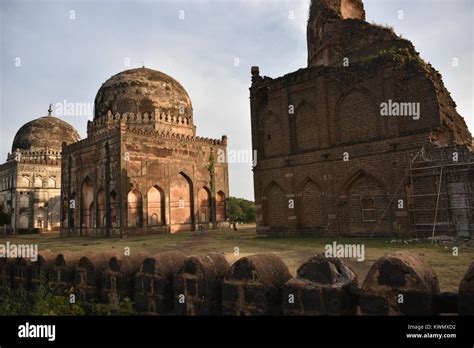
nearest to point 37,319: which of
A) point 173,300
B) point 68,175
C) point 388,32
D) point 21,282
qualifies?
point 173,300

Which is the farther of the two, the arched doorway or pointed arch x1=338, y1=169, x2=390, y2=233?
the arched doorway

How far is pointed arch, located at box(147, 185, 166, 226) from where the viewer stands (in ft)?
84.0

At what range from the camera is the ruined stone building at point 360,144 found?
46.5 feet

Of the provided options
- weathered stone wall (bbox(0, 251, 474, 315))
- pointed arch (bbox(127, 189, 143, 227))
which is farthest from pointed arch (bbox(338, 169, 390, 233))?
pointed arch (bbox(127, 189, 143, 227))

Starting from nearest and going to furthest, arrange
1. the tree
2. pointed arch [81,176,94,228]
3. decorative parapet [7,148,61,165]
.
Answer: pointed arch [81,176,94,228] < the tree < decorative parapet [7,148,61,165]

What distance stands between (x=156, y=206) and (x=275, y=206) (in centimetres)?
1021

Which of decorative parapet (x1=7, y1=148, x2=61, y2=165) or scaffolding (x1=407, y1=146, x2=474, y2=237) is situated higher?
decorative parapet (x1=7, y1=148, x2=61, y2=165)

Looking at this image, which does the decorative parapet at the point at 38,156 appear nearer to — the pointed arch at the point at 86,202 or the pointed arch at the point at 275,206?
the pointed arch at the point at 86,202

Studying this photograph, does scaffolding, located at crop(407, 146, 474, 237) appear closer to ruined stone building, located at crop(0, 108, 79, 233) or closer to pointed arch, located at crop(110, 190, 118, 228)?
pointed arch, located at crop(110, 190, 118, 228)

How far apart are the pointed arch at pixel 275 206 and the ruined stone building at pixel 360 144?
53mm

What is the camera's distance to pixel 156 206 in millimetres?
26125

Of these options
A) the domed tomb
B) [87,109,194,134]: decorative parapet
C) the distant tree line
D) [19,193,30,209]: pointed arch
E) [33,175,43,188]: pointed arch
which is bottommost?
the distant tree line

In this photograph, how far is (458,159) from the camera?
529 inches

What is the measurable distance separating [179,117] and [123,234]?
12440mm
